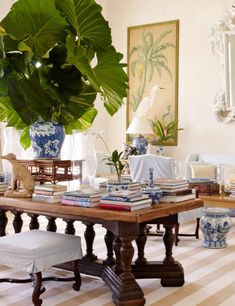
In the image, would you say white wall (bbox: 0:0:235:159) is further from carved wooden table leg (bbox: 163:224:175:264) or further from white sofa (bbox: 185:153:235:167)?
carved wooden table leg (bbox: 163:224:175:264)

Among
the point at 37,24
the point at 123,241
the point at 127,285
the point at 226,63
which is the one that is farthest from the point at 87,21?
the point at 226,63

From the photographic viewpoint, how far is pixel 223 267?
164 inches

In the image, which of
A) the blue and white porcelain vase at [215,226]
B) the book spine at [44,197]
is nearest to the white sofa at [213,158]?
the blue and white porcelain vase at [215,226]

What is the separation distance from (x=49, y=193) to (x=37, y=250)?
46 centimetres

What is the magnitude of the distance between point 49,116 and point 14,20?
72cm

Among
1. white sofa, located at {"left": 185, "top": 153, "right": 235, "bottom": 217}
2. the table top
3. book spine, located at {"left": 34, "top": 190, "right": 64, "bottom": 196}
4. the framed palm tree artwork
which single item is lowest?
the table top

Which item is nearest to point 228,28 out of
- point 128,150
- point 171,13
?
point 171,13

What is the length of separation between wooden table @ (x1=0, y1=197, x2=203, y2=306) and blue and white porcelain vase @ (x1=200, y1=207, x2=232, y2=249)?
1.23m

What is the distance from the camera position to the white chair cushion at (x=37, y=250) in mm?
3025

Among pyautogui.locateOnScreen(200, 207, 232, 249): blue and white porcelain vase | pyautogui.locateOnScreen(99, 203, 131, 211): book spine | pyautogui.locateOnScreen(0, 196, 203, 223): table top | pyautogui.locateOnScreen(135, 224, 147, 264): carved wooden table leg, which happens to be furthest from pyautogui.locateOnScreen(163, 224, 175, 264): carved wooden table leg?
pyautogui.locateOnScreen(200, 207, 232, 249): blue and white porcelain vase

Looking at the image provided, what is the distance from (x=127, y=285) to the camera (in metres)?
3.11

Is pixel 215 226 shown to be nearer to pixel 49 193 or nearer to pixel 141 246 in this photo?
pixel 141 246

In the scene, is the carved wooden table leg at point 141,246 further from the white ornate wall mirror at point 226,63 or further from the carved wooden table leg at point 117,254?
the white ornate wall mirror at point 226,63

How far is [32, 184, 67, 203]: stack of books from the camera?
11.0 feet
